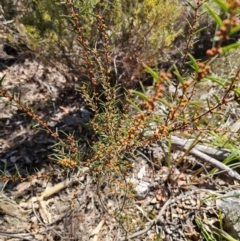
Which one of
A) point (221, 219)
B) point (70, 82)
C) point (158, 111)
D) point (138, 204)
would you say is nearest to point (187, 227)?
point (221, 219)

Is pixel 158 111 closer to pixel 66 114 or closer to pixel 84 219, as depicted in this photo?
pixel 66 114

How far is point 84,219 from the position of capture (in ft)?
7.42

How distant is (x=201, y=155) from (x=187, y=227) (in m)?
0.59

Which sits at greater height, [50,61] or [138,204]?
[50,61]

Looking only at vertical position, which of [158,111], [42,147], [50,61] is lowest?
[42,147]

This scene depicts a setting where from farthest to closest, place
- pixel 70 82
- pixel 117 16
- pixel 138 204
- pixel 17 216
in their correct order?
pixel 70 82
pixel 117 16
pixel 138 204
pixel 17 216

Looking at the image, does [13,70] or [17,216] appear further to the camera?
[13,70]

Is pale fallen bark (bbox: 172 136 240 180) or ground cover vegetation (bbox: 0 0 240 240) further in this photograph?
pale fallen bark (bbox: 172 136 240 180)

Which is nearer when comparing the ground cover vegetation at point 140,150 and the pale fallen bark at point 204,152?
the ground cover vegetation at point 140,150


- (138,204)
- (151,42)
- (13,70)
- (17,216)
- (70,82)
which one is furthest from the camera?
(13,70)

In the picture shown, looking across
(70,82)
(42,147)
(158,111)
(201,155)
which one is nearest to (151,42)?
(158,111)

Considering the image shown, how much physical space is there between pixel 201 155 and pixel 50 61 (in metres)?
1.67

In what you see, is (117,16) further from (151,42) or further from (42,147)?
(42,147)

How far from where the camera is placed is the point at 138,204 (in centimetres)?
241
